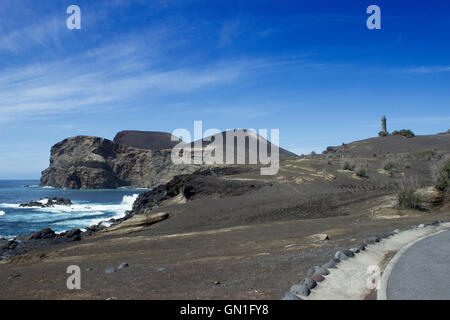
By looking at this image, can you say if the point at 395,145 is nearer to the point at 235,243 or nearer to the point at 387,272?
the point at 235,243

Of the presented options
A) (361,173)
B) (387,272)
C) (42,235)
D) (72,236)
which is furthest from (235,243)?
(361,173)

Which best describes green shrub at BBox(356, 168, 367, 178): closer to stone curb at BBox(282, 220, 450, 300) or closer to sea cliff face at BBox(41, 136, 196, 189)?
stone curb at BBox(282, 220, 450, 300)

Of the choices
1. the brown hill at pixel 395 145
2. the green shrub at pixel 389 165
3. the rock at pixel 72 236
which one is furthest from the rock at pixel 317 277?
the brown hill at pixel 395 145

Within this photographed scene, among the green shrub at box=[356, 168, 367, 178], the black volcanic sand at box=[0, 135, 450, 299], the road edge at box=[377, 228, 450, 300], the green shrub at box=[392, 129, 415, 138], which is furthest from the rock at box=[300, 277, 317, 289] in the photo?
the green shrub at box=[392, 129, 415, 138]

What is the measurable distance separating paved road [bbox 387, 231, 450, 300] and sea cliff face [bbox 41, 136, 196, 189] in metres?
98.2

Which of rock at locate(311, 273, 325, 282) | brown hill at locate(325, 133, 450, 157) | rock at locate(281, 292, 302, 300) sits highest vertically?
brown hill at locate(325, 133, 450, 157)

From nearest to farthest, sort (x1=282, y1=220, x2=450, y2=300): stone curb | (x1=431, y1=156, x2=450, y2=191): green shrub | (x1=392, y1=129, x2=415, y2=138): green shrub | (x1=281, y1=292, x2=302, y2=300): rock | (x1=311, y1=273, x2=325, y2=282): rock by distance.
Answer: (x1=281, y1=292, x2=302, y2=300): rock, (x1=282, y1=220, x2=450, y2=300): stone curb, (x1=311, y1=273, x2=325, y2=282): rock, (x1=431, y1=156, x2=450, y2=191): green shrub, (x1=392, y1=129, x2=415, y2=138): green shrub

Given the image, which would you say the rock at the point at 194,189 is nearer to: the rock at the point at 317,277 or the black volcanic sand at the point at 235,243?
the black volcanic sand at the point at 235,243

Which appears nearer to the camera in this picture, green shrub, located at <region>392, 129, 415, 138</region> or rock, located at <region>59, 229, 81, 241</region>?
rock, located at <region>59, 229, 81, 241</region>

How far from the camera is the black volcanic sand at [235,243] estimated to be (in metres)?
6.73

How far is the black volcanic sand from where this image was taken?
6.73 m

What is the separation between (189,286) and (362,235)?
6.63 m
